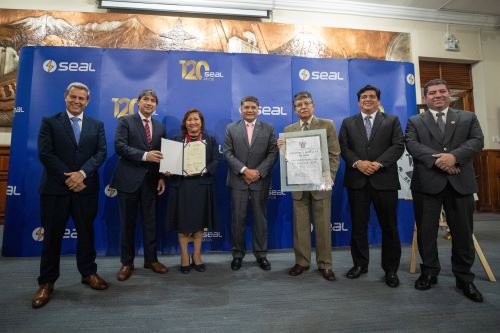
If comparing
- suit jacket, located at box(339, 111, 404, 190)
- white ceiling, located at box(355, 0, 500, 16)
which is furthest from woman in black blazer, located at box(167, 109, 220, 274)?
white ceiling, located at box(355, 0, 500, 16)

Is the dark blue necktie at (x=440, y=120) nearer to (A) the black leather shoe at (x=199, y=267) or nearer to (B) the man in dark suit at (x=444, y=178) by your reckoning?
(B) the man in dark suit at (x=444, y=178)

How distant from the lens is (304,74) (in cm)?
404

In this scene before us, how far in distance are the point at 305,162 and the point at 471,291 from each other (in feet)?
5.51

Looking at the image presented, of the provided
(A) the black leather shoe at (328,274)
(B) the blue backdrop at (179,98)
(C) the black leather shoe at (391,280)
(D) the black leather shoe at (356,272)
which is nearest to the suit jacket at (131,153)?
(B) the blue backdrop at (179,98)

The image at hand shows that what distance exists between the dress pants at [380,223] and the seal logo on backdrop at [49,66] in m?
3.99

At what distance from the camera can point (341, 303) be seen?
7.04 ft

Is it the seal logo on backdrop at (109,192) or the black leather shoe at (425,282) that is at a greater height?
the seal logo on backdrop at (109,192)

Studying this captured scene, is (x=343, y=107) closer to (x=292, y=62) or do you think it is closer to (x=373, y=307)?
(x=292, y=62)

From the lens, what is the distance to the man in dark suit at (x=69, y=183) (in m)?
2.27

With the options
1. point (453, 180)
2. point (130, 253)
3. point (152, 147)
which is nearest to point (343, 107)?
point (453, 180)

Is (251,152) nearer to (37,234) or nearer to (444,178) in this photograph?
(444,178)

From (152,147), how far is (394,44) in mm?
6406

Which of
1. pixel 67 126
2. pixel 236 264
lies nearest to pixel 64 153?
pixel 67 126

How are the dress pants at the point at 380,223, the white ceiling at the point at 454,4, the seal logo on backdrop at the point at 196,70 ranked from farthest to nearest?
1. the white ceiling at the point at 454,4
2. the seal logo on backdrop at the point at 196,70
3. the dress pants at the point at 380,223
